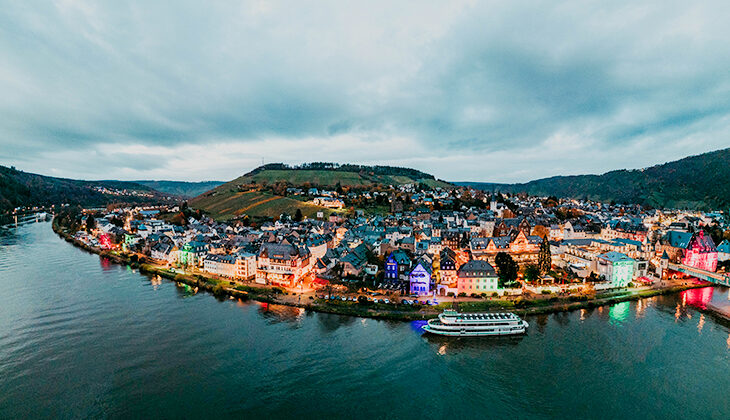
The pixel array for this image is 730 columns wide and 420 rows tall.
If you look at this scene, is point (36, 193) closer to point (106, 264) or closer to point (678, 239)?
point (106, 264)

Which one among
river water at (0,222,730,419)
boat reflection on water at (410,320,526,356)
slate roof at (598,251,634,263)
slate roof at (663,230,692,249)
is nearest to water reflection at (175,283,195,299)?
river water at (0,222,730,419)

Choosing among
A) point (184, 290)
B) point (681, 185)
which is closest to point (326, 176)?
point (184, 290)

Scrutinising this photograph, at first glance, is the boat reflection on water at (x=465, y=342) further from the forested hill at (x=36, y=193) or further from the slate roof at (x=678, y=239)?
the forested hill at (x=36, y=193)

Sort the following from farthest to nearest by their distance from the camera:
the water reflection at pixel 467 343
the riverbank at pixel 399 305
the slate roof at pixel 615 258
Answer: the slate roof at pixel 615 258 → the riverbank at pixel 399 305 → the water reflection at pixel 467 343

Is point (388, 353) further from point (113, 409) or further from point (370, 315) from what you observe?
point (113, 409)

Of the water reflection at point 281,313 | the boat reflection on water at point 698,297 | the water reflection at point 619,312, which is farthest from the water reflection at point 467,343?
the boat reflection on water at point 698,297

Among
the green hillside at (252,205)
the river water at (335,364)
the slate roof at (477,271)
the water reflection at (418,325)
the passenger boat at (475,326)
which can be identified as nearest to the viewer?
the river water at (335,364)
